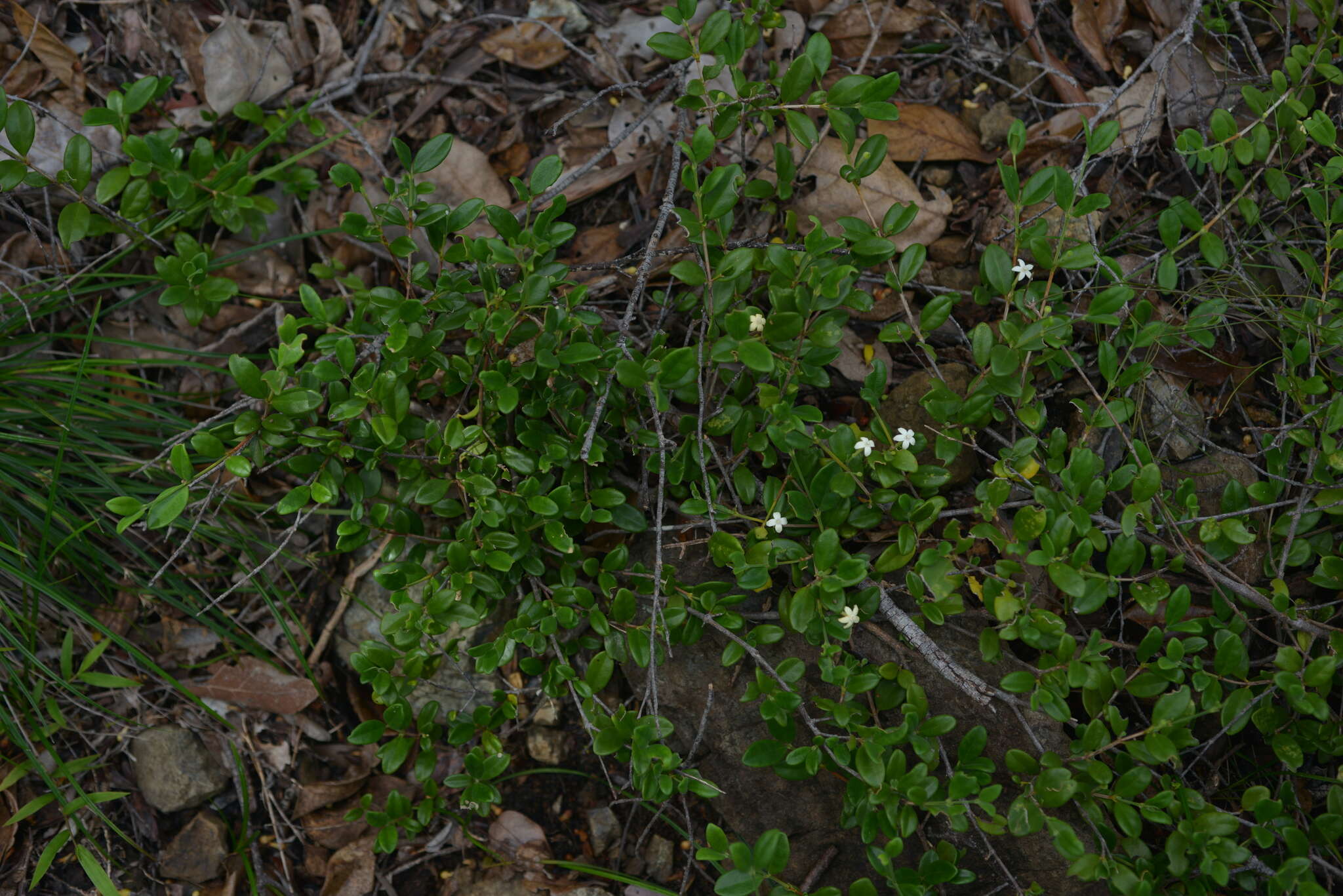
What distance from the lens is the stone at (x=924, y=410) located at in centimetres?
A: 263

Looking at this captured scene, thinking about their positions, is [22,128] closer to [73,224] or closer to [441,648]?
[73,224]

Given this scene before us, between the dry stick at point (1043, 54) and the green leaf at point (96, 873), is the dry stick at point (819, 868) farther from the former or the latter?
the dry stick at point (1043, 54)

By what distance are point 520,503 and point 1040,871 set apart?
1.77m

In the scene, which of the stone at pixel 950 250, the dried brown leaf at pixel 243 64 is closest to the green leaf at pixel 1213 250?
the stone at pixel 950 250

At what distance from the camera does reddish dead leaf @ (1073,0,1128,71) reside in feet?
10.1

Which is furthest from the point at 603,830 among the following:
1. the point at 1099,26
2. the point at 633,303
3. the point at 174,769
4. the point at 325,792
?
the point at 1099,26

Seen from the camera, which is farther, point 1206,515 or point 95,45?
point 95,45

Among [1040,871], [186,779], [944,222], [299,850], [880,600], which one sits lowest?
[299,850]

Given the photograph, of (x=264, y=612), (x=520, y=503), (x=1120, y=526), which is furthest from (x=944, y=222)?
(x=264, y=612)

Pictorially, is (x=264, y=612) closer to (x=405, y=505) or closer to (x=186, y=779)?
(x=186, y=779)

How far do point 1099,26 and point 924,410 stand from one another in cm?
161

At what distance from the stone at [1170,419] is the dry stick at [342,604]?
2492mm

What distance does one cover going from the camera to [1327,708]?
215cm

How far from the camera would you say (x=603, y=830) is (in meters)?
2.87
